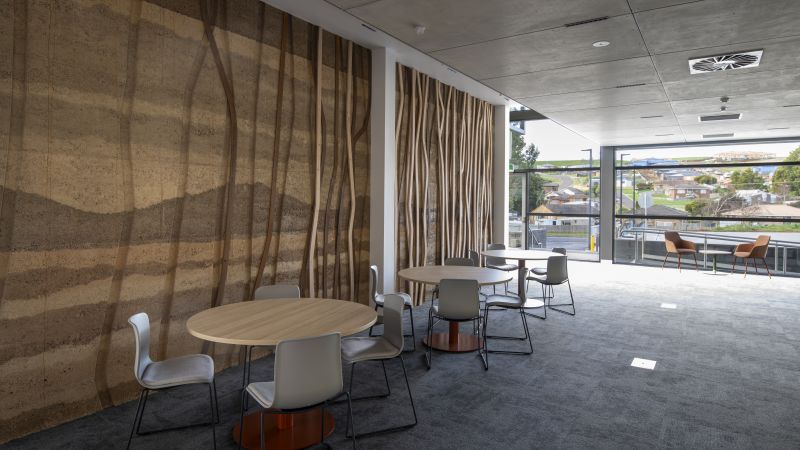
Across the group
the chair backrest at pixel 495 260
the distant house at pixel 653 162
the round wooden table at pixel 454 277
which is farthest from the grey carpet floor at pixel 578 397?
the distant house at pixel 653 162

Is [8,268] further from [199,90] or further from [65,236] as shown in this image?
[199,90]

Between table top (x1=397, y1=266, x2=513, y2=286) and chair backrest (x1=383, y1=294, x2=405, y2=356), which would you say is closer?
chair backrest (x1=383, y1=294, x2=405, y2=356)

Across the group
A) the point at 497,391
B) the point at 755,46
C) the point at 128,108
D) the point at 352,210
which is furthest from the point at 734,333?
the point at 128,108

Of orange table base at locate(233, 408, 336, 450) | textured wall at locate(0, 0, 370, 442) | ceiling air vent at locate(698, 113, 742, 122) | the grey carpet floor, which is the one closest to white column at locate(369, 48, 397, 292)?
textured wall at locate(0, 0, 370, 442)

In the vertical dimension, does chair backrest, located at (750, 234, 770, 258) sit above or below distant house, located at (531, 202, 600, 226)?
below

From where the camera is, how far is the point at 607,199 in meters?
12.1

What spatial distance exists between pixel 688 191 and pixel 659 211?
75 cm

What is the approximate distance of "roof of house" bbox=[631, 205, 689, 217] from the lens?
11479 mm

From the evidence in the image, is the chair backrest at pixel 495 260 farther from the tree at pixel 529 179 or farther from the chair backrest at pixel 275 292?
the tree at pixel 529 179

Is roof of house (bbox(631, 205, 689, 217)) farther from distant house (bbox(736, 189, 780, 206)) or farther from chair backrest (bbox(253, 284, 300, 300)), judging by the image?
chair backrest (bbox(253, 284, 300, 300))

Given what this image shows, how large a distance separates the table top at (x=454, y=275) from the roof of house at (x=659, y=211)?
7.97m

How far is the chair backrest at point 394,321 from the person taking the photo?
3495 mm

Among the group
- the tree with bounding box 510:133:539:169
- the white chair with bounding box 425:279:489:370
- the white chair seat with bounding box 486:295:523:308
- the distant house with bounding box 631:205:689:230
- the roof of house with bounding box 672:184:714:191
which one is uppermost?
the tree with bounding box 510:133:539:169

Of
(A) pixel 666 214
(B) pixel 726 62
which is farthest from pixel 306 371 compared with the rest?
(A) pixel 666 214
